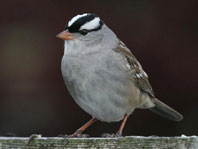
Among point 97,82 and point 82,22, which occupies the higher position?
point 82,22

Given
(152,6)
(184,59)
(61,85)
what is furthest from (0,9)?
(184,59)

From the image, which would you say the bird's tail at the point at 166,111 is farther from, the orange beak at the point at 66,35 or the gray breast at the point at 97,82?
the orange beak at the point at 66,35

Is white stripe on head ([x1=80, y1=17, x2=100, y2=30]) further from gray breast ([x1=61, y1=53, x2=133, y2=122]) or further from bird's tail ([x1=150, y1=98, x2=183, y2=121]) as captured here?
bird's tail ([x1=150, y1=98, x2=183, y2=121])

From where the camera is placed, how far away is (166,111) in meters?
5.05

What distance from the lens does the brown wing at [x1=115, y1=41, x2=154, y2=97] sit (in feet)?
14.5

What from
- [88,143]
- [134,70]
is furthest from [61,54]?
[88,143]

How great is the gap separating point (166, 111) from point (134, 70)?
2.28ft

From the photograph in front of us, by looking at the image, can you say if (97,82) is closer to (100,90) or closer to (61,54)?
(100,90)

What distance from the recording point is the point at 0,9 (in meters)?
5.54

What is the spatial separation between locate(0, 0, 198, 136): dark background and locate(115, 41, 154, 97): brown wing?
0.60 m

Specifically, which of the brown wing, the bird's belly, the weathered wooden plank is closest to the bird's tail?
the brown wing

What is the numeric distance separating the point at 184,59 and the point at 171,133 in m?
0.72

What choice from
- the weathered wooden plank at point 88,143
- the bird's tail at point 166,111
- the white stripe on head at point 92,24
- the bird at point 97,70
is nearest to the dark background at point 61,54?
the bird's tail at point 166,111

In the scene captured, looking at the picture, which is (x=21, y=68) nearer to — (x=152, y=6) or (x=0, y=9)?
(x=0, y=9)
